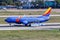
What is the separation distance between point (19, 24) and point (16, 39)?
621 inches

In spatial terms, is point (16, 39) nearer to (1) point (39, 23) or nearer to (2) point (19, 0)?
(1) point (39, 23)

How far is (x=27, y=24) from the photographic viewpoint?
39.0 metres

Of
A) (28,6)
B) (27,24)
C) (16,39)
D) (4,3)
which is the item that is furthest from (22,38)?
(4,3)

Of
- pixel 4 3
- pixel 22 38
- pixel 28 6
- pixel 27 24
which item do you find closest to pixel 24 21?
pixel 27 24

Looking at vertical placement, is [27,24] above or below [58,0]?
above

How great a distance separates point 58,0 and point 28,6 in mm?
13583

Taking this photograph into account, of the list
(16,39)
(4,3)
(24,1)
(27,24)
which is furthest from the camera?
(24,1)

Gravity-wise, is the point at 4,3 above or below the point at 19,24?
below

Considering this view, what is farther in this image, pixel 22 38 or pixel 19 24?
pixel 19 24

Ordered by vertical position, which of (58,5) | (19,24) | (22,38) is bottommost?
(58,5)

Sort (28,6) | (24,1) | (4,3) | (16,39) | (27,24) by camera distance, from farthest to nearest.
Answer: (24,1), (4,3), (28,6), (27,24), (16,39)

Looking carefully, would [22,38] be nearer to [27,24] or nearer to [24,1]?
[27,24]

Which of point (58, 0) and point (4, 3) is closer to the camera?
point (58, 0)

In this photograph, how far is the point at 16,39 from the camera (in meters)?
24.5
